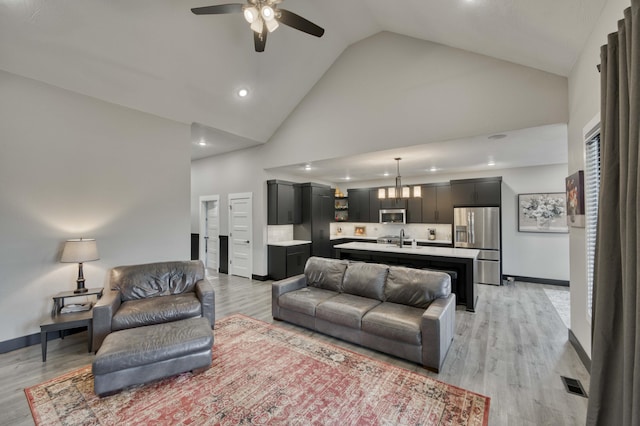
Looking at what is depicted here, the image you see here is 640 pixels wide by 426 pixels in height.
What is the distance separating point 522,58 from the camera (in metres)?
3.34

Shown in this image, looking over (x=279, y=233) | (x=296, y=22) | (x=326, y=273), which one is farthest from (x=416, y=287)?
(x=279, y=233)

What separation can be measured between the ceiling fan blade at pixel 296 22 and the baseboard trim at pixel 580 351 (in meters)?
4.44

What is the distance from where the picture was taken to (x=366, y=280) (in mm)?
3783

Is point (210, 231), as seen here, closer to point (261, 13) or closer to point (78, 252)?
point (78, 252)

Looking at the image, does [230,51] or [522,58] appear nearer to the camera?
[522,58]

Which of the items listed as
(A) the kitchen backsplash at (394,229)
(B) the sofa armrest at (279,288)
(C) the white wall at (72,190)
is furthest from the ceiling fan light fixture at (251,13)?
(A) the kitchen backsplash at (394,229)

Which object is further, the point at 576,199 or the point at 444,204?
the point at 444,204

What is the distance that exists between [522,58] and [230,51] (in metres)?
4.01

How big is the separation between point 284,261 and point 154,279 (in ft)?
9.78

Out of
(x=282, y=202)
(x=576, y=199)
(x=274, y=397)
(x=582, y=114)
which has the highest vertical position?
(x=582, y=114)

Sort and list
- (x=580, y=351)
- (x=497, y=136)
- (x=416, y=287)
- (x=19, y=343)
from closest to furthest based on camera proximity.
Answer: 1. (x=580, y=351)
2. (x=19, y=343)
3. (x=416, y=287)
4. (x=497, y=136)

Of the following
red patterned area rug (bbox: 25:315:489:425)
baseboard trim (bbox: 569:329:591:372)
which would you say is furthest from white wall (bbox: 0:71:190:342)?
baseboard trim (bbox: 569:329:591:372)

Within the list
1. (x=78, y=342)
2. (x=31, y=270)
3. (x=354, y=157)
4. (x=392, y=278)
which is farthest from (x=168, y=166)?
(x=392, y=278)

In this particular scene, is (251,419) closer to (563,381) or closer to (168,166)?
(563,381)
